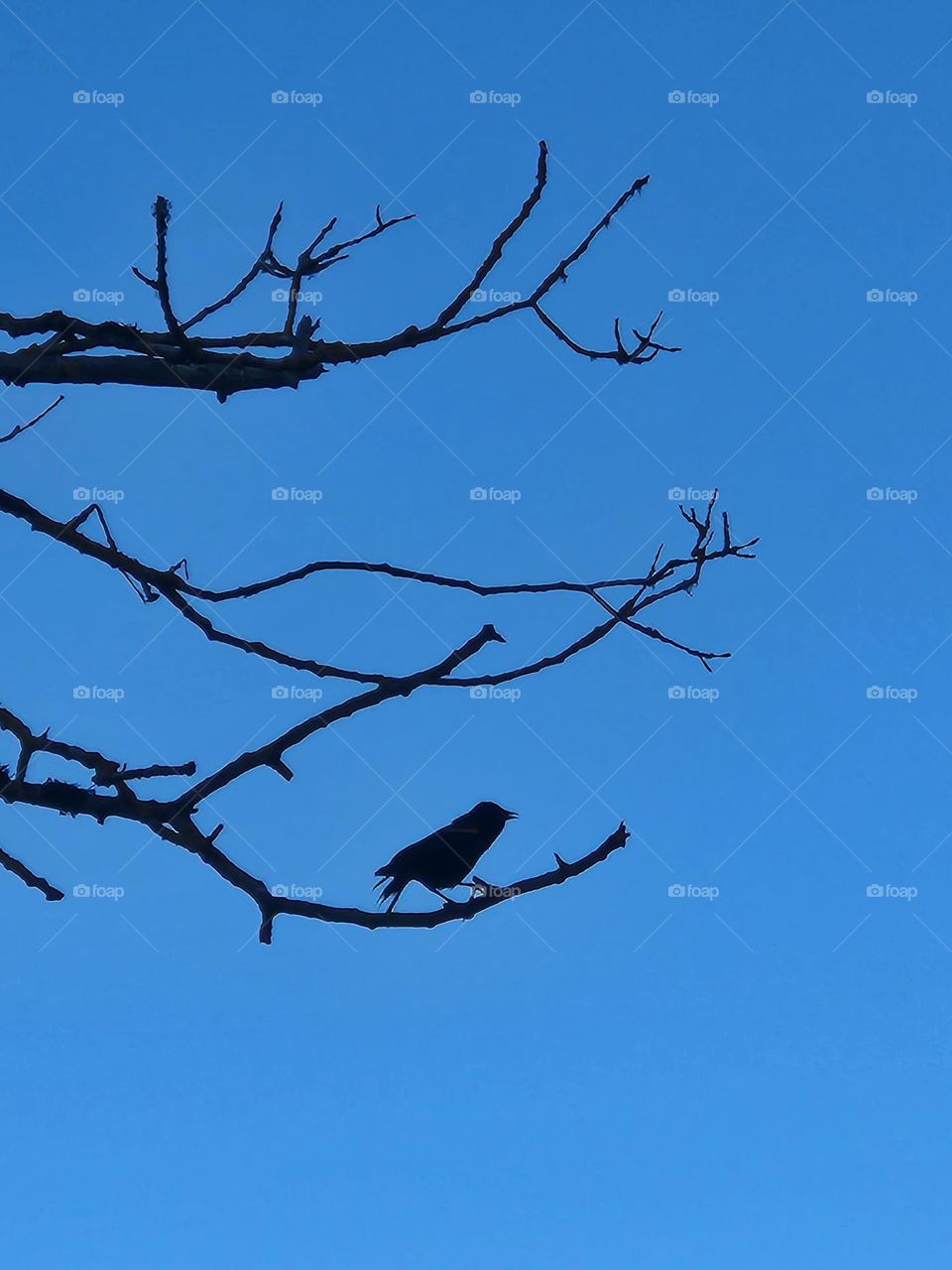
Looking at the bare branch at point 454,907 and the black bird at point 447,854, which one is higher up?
the black bird at point 447,854

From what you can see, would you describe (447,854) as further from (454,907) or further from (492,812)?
(454,907)

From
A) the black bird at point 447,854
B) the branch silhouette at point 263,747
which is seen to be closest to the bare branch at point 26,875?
the branch silhouette at point 263,747

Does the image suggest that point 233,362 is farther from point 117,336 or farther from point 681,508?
point 681,508

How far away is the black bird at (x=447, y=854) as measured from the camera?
4020mm

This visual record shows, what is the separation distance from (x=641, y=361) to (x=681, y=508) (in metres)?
0.35

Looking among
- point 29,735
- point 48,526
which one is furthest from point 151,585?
point 29,735

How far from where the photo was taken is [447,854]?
4023 mm

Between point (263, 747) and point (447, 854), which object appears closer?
point (263, 747)

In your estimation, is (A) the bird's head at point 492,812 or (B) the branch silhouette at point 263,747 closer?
(B) the branch silhouette at point 263,747

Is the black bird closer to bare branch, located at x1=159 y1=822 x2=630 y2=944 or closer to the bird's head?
the bird's head

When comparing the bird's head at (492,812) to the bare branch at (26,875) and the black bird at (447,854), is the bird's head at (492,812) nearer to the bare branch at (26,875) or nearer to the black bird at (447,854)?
the black bird at (447,854)

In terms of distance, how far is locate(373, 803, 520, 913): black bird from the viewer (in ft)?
13.2

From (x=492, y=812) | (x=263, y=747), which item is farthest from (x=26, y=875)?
(x=492, y=812)

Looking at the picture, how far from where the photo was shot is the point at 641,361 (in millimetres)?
2551
